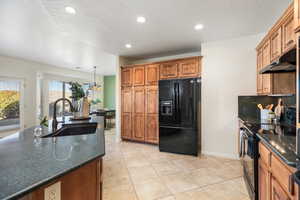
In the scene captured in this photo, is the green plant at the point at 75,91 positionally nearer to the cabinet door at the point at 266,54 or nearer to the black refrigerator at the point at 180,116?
the black refrigerator at the point at 180,116

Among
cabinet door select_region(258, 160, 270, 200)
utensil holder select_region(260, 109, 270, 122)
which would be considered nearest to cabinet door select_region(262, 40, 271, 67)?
utensil holder select_region(260, 109, 270, 122)

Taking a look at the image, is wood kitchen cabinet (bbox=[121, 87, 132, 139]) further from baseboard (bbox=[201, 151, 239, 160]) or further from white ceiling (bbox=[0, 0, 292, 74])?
baseboard (bbox=[201, 151, 239, 160])

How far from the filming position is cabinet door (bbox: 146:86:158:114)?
426cm

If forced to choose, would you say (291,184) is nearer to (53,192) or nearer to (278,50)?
(53,192)

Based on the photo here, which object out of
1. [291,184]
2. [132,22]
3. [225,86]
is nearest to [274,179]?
[291,184]

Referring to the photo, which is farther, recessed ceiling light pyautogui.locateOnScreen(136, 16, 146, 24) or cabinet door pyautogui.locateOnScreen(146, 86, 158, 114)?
cabinet door pyautogui.locateOnScreen(146, 86, 158, 114)

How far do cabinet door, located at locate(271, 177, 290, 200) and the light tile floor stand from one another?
91cm

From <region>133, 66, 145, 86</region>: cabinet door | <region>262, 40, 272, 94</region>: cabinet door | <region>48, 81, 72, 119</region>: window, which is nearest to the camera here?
<region>262, 40, 272, 94</region>: cabinet door

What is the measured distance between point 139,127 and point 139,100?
30.8 inches

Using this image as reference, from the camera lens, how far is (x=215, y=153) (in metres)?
3.58

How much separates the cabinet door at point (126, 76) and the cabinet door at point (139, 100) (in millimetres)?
331

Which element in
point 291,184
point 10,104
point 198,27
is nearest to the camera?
point 291,184

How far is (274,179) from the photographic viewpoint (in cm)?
129

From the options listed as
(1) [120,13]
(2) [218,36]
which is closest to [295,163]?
(1) [120,13]
